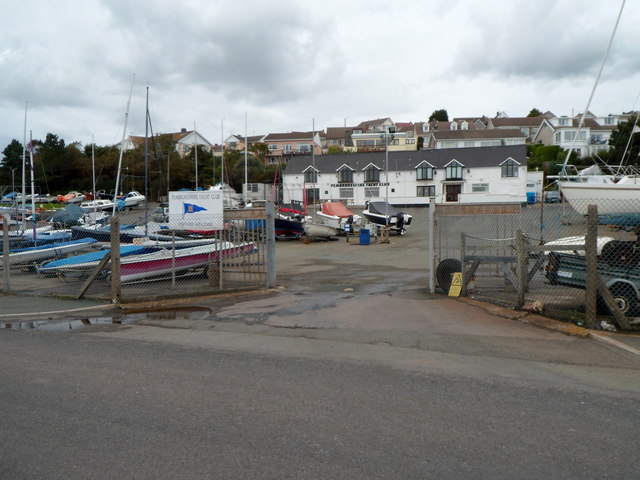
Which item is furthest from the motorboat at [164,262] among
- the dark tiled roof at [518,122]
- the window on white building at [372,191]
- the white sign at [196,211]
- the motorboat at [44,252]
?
the dark tiled roof at [518,122]

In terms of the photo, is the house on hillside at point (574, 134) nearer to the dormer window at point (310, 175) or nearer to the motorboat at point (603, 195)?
the dormer window at point (310, 175)

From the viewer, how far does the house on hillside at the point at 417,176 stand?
64375 mm

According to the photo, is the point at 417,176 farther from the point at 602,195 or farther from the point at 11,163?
the point at 11,163

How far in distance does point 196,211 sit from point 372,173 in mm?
56638

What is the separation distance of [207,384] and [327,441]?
219 cm

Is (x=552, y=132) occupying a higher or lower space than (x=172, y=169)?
higher

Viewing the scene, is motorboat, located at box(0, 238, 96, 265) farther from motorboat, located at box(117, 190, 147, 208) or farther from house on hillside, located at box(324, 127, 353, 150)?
house on hillside, located at box(324, 127, 353, 150)

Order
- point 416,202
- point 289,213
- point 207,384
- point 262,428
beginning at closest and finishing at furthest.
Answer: point 262,428 → point 207,384 → point 289,213 → point 416,202

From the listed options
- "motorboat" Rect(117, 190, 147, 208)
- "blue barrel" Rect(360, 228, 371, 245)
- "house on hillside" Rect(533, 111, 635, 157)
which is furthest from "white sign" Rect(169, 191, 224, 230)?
"house on hillside" Rect(533, 111, 635, 157)

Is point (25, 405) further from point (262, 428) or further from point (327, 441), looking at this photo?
point (327, 441)

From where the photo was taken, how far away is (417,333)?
29.4 ft

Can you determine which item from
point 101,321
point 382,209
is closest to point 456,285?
point 101,321

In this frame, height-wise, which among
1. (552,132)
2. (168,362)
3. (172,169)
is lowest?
(168,362)

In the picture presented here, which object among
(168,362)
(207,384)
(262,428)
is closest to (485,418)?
(262,428)
